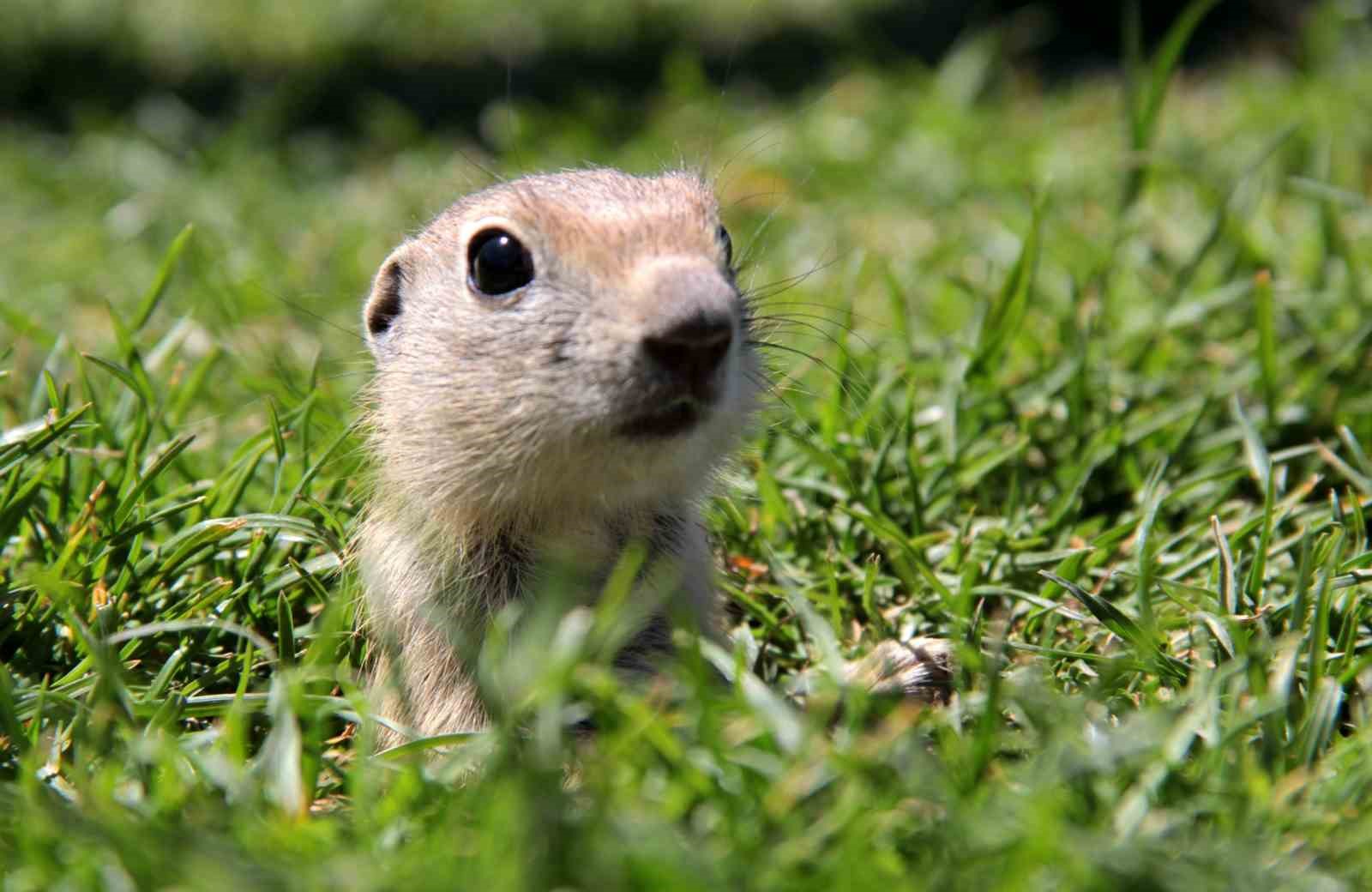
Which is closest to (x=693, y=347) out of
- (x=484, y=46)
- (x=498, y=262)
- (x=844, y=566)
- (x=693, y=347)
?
(x=693, y=347)

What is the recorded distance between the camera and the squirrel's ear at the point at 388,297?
3553mm

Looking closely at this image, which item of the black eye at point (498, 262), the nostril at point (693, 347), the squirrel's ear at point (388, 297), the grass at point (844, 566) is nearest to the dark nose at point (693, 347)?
the nostril at point (693, 347)

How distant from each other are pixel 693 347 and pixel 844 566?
1154 mm

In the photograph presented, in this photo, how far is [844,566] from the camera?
3678 mm

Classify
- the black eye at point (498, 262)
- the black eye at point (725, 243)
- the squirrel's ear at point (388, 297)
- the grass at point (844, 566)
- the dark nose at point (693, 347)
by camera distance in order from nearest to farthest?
the grass at point (844, 566) → the dark nose at point (693, 347) → the black eye at point (498, 262) → the black eye at point (725, 243) → the squirrel's ear at point (388, 297)

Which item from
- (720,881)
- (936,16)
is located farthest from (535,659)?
(936,16)

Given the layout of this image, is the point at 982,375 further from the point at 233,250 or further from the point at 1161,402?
the point at 233,250

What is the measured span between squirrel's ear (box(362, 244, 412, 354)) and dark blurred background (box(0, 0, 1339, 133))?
5.30 meters

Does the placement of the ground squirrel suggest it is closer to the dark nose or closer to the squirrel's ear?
the dark nose

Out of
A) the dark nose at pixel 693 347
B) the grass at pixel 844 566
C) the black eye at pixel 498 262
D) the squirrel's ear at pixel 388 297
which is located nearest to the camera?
the grass at pixel 844 566

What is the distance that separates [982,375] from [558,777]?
8.18 ft

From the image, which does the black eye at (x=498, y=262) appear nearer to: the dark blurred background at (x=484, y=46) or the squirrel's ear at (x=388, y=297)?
the squirrel's ear at (x=388, y=297)

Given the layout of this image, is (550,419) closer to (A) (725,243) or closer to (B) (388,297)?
(A) (725,243)

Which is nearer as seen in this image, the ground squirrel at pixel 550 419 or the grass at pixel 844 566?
the grass at pixel 844 566
